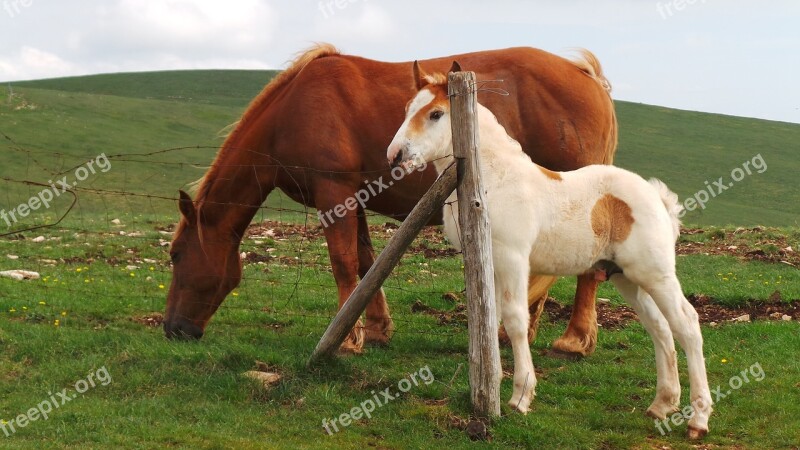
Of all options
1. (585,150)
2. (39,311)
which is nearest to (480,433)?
(585,150)

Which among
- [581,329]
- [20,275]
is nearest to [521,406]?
[581,329]

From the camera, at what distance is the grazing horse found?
647 centimetres

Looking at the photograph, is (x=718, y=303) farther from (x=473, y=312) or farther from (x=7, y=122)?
(x=7, y=122)

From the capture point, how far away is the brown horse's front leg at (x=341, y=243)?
8.20 m

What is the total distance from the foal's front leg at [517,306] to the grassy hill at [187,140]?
2024 cm

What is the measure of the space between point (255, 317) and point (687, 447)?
511 cm

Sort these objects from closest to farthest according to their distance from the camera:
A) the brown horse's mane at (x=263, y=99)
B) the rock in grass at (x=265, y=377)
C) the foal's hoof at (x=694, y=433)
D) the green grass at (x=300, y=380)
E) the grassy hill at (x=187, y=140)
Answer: the green grass at (x=300, y=380), the foal's hoof at (x=694, y=433), the rock in grass at (x=265, y=377), the brown horse's mane at (x=263, y=99), the grassy hill at (x=187, y=140)

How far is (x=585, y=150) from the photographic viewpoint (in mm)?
8984

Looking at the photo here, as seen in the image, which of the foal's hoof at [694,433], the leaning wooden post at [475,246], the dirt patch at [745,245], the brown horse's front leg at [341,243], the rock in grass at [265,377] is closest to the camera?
the leaning wooden post at [475,246]

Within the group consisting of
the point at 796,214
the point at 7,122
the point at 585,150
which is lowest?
the point at 796,214

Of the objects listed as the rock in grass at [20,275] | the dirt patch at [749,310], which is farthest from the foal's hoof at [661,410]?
the rock in grass at [20,275]

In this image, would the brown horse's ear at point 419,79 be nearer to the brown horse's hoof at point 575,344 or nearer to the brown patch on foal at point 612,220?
the brown patch on foal at point 612,220

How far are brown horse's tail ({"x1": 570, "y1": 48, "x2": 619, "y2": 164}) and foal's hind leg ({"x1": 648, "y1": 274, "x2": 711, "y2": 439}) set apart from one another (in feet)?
10.1

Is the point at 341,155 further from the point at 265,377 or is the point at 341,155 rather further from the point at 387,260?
the point at 265,377
